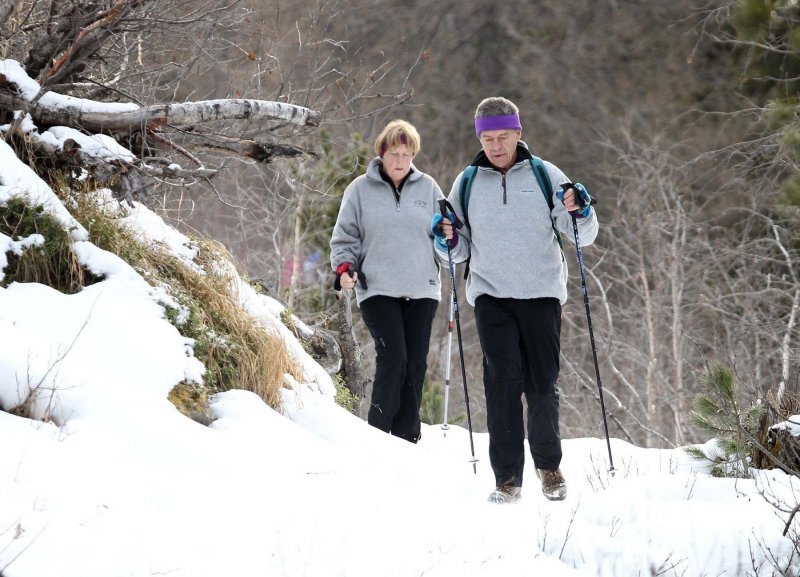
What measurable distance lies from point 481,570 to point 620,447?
377 centimetres

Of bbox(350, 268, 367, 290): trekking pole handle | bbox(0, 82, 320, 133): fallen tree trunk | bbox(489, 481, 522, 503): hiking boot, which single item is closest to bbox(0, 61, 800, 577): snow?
bbox(489, 481, 522, 503): hiking boot

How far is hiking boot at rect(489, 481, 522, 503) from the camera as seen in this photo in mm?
4715

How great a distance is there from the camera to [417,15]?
61406 millimetres

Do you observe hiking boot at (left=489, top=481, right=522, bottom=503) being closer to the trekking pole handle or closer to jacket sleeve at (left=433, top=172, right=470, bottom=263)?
jacket sleeve at (left=433, top=172, right=470, bottom=263)

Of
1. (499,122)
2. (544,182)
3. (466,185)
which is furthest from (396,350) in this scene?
(499,122)

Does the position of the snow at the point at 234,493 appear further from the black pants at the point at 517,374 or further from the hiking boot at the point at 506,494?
the black pants at the point at 517,374

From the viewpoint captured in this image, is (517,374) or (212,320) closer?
(517,374)

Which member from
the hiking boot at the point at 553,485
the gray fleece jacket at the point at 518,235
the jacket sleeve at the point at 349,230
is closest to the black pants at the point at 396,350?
the jacket sleeve at the point at 349,230

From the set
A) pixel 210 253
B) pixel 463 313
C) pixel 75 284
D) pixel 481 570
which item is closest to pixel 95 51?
pixel 210 253

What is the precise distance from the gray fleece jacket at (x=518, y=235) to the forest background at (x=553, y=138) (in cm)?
89

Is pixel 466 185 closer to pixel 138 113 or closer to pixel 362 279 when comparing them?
pixel 362 279

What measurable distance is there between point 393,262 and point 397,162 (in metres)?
0.66

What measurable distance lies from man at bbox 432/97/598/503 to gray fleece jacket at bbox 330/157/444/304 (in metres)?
1.06

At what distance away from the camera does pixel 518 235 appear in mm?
4914
